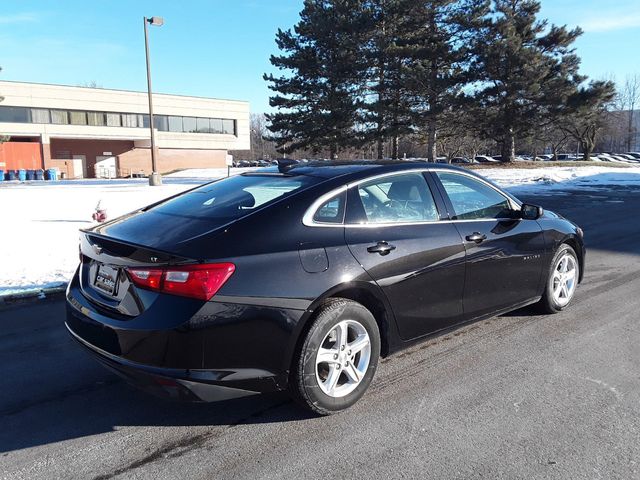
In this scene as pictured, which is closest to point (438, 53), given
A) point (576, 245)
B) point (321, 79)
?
point (321, 79)

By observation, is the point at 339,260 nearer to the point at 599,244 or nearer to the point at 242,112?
the point at 599,244

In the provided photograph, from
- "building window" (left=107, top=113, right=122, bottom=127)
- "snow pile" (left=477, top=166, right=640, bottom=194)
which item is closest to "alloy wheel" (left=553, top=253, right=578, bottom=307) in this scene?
"snow pile" (left=477, top=166, right=640, bottom=194)

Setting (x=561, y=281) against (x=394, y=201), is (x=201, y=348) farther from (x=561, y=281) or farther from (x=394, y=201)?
(x=561, y=281)

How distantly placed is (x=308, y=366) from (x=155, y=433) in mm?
999

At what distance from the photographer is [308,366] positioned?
3006mm

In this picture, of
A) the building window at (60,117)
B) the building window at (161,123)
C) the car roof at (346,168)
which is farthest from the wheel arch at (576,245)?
the building window at (161,123)

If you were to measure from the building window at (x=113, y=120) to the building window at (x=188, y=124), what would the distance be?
24.5 feet

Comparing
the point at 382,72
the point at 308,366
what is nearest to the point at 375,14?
the point at 382,72

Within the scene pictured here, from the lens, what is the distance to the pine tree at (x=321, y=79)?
3353cm

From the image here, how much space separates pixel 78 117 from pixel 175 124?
10.5m

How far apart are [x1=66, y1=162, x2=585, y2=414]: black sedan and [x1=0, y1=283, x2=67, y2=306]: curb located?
282 centimetres

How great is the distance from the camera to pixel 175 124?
59250 millimetres

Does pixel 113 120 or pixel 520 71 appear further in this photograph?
pixel 113 120

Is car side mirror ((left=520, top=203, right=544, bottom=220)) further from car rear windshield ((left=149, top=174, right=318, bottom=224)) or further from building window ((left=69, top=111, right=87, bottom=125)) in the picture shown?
building window ((left=69, top=111, right=87, bottom=125))
